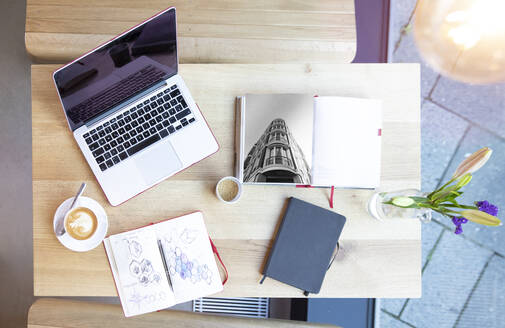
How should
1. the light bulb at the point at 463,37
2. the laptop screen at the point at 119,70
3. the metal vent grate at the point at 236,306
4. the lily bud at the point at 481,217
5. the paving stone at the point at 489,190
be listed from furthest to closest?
the paving stone at the point at 489,190
the metal vent grate at the point at 236,306
the light bulb at the point at 463,37
the laptop screen at the point at 119,70
the lily bud at the point at 481,217

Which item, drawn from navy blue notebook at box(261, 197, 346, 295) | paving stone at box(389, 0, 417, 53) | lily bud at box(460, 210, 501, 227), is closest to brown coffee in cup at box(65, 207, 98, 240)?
navy blue notebook at box(261, 197, 346, 295)

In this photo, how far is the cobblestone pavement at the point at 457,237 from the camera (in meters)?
1.67

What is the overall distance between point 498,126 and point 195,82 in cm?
148

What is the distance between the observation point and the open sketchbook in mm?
962

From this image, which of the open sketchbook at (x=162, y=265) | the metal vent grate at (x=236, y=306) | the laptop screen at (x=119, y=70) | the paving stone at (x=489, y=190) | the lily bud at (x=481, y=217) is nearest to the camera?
the lily bud at (x=481, y=217)

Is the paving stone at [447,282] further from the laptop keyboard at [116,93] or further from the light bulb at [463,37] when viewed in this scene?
the laptop keyboard at [116,93]

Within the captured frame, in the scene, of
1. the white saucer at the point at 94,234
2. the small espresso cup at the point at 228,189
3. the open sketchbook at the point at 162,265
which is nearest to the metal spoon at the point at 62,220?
the white saucer at the point at 94,234

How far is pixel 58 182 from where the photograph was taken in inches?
38.7

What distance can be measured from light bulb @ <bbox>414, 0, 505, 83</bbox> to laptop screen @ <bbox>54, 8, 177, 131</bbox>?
1.10 m

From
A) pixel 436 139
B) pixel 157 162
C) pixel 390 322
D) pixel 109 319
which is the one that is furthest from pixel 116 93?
pixel 390 322

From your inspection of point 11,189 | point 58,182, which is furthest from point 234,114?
point 11,189

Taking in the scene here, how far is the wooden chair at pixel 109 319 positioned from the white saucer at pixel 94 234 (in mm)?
171

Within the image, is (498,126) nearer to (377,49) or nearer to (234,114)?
(377,49)

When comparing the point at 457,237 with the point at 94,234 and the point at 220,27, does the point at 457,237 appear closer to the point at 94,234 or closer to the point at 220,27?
the point at 220,27
